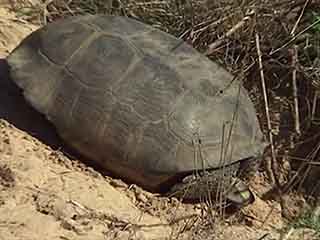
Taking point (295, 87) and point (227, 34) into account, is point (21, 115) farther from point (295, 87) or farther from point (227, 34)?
point (295, 87)

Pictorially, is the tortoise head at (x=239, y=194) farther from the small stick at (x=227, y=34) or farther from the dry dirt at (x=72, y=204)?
the small stick at (x=227, y=34)

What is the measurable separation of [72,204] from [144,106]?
0.82 meters

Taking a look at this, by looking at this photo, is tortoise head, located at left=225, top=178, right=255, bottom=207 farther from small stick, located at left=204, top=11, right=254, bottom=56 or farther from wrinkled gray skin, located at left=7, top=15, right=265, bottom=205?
small stick, located at left=204, top=11, right=254, bottom=56

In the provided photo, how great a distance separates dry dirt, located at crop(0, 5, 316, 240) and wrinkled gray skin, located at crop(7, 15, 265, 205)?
142 mm

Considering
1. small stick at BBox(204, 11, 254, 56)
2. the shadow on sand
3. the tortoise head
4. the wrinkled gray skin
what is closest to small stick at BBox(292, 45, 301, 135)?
small stick at BBox(204, 11, 254, 56)

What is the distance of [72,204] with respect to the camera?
Answer: 4.03m

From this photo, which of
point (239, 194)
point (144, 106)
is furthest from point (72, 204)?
point (239, 194)

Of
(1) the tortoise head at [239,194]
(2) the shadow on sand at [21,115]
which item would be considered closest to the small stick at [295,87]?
(1) the tortoise head at [239,194]

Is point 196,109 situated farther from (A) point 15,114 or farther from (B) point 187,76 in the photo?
(A) point 15,114

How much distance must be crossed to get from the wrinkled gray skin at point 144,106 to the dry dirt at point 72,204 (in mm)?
142

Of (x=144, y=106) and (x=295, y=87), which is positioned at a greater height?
(x=144, y=106)

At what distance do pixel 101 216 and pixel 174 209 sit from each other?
1.97 ft

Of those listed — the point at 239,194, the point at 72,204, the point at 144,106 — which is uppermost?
the point at 144,106

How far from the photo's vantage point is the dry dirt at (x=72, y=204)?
3807 millimetres
